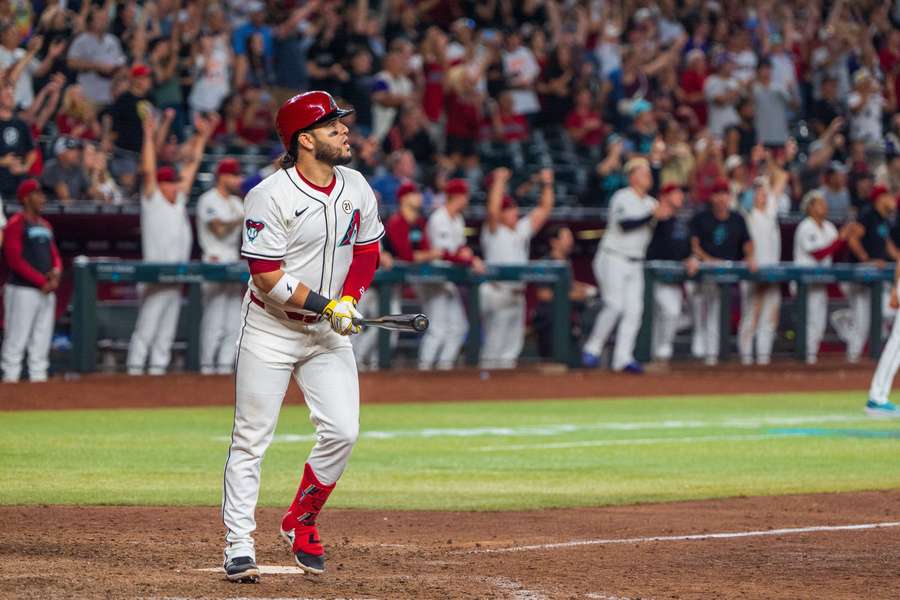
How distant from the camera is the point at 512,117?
21609 millimetres

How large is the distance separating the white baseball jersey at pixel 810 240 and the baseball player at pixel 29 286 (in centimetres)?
978

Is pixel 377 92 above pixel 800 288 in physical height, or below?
above

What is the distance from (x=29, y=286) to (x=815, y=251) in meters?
10.2

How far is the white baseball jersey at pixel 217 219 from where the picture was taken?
1603 centimetres

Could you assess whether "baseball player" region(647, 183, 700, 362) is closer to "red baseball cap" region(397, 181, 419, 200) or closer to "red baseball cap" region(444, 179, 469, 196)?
"red baseball cap" region(444, 179, 469, 196)

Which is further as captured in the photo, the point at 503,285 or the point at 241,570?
the point at 503,285

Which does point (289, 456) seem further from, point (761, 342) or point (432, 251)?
point (761, 342)

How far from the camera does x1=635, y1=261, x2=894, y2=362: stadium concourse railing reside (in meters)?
18.6

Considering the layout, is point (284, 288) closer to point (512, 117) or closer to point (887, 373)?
point (887, 373)

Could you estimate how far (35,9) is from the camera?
18.5m

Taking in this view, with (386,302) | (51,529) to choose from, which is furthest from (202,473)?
(386,302)

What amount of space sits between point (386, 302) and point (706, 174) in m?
6.10

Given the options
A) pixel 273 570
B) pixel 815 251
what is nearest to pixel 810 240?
pixel 815 251

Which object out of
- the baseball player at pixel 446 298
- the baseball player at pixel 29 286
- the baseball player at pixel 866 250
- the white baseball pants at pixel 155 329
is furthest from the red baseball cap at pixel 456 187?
the baseball player at pixel 866 250
